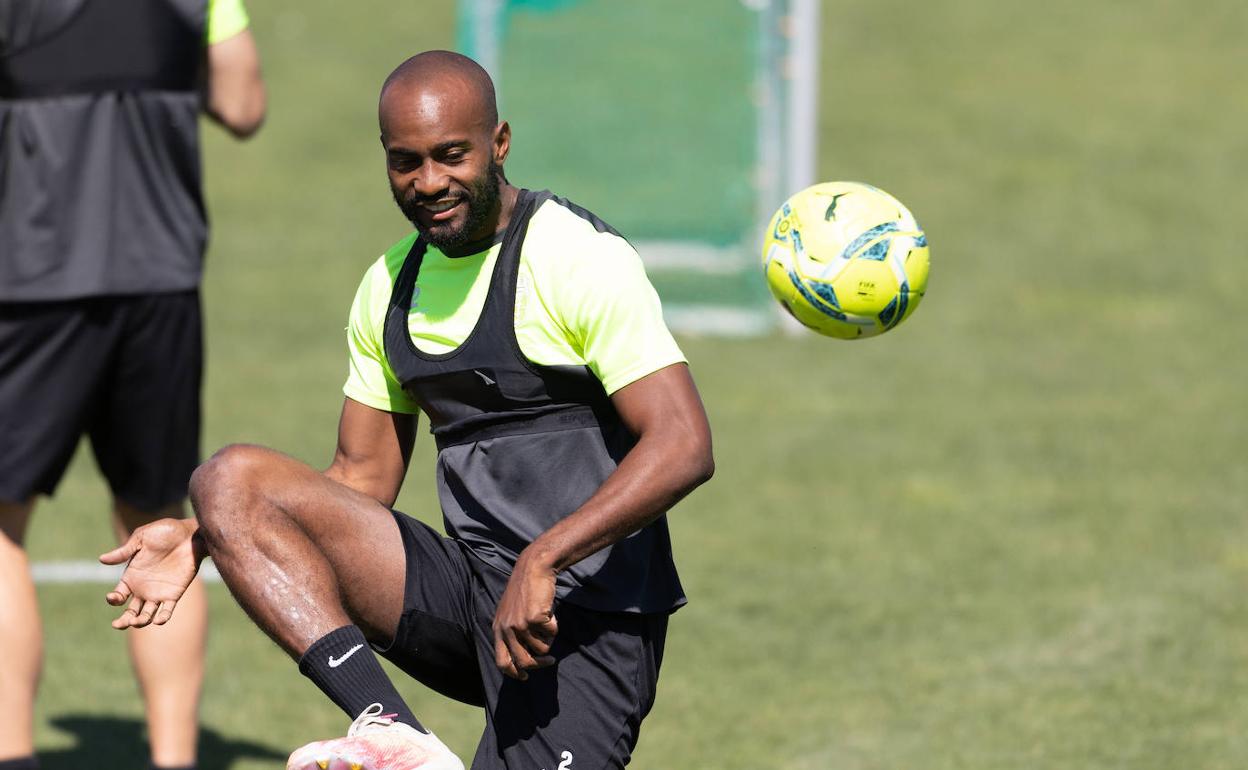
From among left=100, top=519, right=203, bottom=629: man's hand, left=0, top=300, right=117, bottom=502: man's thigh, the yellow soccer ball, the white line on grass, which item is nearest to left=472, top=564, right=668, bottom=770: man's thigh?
left=100, top=519, right=203, bottom=629: man's hand

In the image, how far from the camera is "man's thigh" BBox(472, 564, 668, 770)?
13.4 ft

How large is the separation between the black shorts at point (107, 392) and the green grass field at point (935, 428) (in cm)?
107

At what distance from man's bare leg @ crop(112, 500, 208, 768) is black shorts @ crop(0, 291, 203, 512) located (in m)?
0.38

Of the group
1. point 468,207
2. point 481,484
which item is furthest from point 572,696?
point 468,207

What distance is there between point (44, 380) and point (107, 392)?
0.20 meters

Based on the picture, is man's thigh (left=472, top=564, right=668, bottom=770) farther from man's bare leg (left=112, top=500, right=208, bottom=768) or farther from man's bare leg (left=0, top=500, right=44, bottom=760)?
man's bare leg (left=0, top=500, right=44, bottom=760)

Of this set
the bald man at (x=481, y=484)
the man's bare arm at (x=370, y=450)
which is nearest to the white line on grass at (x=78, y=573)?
the man's bare arm at (x=370, y=450)

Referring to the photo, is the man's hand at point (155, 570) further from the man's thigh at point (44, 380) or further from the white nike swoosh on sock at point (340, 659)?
the man's thigh at point (44, 380)

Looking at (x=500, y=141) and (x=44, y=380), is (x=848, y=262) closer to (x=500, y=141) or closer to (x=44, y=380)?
(x=500, y=141)

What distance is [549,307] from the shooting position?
13.1 ft

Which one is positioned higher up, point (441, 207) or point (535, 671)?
point (441, 207)

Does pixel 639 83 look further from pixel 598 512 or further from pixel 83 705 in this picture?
pixel 598 512

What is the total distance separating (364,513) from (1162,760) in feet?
9.17

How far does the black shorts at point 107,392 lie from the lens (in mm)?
5207
